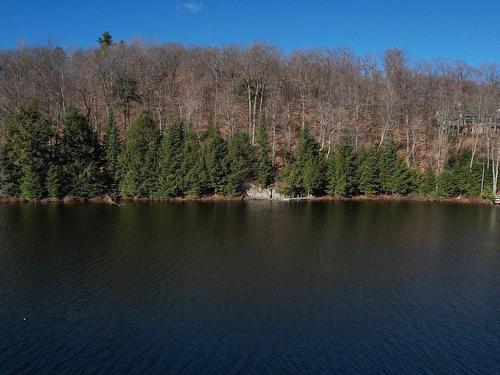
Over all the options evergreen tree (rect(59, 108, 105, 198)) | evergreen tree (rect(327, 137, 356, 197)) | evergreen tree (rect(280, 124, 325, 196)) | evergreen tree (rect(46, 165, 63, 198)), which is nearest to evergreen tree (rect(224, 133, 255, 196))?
evergreen tree (rect(280, 124, 325, 196))

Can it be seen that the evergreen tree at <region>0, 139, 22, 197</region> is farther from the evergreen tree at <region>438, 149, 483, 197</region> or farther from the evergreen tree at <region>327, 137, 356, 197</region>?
the evergreen tree at <region>438, 149, 483, 197</region>

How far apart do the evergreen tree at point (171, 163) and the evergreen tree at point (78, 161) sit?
343 inches

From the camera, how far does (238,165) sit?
6881 cm

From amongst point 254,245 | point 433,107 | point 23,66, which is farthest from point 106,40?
point 254,245

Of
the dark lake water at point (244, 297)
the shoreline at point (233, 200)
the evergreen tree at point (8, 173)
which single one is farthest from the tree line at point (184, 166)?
the dark lake water at point (244, 297)

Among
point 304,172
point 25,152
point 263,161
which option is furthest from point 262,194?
point 25,152

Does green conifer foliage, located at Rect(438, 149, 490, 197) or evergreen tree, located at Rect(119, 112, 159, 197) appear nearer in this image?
evergreen tree, located at Rect(119, 112, 159, 197)

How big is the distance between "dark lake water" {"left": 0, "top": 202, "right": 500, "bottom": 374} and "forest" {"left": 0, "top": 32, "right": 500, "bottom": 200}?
18.9 metres

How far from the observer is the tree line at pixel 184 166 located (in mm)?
61781

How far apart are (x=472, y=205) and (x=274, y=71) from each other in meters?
43.3

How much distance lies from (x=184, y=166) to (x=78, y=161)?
1536 centimetres

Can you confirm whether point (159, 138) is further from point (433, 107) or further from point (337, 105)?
point (433, 107)

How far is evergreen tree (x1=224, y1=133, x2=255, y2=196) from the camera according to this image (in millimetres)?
68750

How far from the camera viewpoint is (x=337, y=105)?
8181cm
